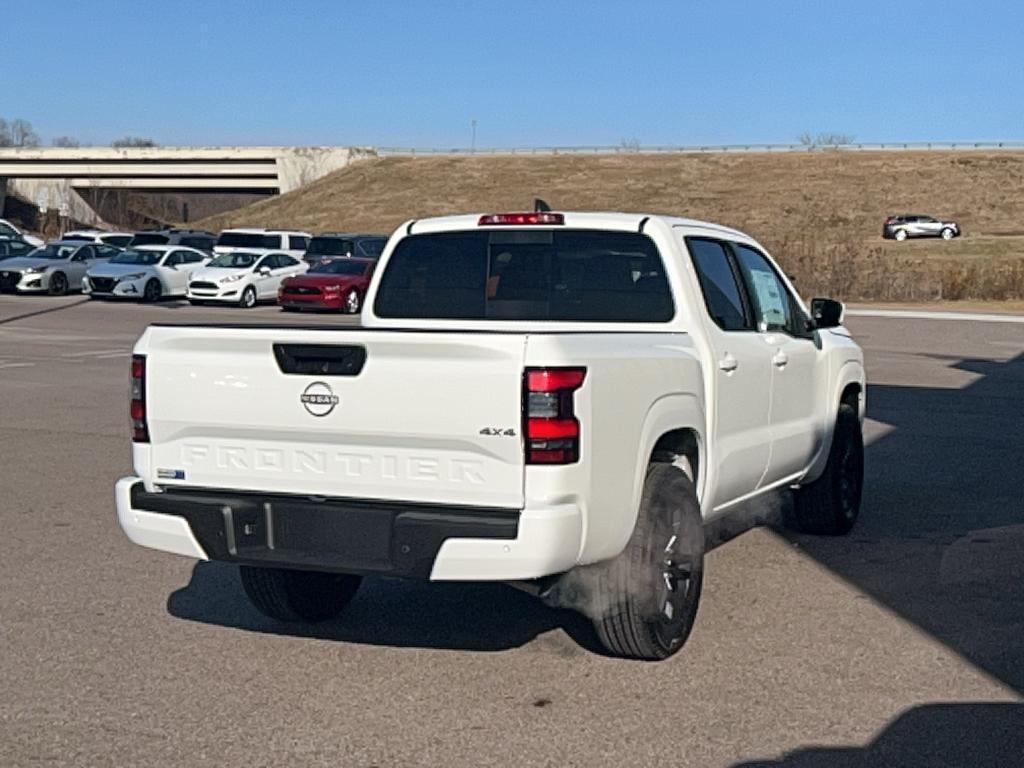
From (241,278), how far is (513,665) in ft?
101

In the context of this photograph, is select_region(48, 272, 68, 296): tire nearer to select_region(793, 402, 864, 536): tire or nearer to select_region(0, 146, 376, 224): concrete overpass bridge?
select_region(793, 402, 864, 536): tire

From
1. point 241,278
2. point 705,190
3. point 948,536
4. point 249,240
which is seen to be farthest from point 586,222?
point 705,190

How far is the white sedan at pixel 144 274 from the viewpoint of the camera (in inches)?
1447

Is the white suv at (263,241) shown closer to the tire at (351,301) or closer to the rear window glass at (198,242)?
the tire at (351,301)

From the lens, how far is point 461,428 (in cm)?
539

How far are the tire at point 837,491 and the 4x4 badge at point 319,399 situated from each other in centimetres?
422

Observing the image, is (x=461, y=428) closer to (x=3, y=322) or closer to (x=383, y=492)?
(x=383, y=492)

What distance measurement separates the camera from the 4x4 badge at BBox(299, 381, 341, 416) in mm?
5617

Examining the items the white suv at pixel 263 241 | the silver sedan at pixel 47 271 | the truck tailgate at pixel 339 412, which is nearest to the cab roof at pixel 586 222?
the truck tailgate at pixel 339 412

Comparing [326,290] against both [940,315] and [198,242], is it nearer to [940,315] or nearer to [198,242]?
[940,315]

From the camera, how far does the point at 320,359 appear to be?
5.65 m

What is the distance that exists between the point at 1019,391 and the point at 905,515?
34.2 feet

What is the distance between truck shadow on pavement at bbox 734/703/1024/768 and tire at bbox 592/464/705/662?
105 centimetres

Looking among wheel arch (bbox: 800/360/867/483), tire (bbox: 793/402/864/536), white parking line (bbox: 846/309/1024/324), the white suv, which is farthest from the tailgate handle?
the white suv
